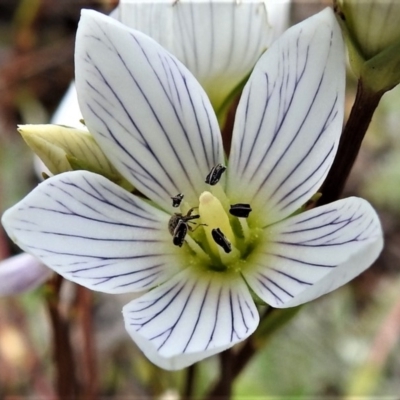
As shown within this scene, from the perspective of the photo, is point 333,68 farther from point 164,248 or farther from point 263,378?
point 263,378

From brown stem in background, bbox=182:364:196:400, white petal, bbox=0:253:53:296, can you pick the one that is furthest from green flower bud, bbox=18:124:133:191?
brown stem in background, bbox=182:364:196:400

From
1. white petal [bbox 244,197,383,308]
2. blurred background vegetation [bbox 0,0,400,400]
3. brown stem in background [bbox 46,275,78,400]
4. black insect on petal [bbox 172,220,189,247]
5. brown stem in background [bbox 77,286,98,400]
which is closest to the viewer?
white petal [bbox 244,197,383,308]

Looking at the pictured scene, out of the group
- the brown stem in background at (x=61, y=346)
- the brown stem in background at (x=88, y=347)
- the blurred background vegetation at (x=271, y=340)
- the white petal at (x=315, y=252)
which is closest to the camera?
the white petal at (x=315, y=252)

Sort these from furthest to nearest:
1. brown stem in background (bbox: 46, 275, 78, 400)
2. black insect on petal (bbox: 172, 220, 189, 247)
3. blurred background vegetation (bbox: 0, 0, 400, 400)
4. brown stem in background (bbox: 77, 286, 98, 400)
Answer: blurred background vegetation (bbox: 0, 0, 400, 400) → brown stem in background (bbox: 77, 286, 98, 400) → brown stem in background (bbox: 46, 275, 78, 400) → black insect on petal (bbox: 172, 220, 189, 247)

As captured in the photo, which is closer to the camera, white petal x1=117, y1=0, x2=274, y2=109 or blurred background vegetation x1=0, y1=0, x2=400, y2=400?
white petal x1=117, y1=0, x2=274, y2=109

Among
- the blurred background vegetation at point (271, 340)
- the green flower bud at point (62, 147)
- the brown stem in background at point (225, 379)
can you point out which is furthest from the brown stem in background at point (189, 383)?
the green flower bud at point (62, 147)

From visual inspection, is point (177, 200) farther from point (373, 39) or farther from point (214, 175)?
point (373, 39)

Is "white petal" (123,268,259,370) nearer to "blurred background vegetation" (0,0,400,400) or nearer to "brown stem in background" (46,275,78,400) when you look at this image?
"brown stem in background" (46,275,78,400)

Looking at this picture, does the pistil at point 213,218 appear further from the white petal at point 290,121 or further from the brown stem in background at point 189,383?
the brown stem in background at point 189,383
